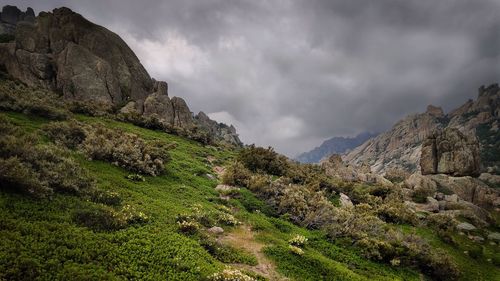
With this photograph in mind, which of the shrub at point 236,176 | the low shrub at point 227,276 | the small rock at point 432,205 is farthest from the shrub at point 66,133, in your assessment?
the small rock at point 432,205

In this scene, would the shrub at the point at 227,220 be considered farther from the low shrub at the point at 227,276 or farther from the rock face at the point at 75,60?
the rock face at the point at 75,60

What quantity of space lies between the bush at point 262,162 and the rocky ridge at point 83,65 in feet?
65.4

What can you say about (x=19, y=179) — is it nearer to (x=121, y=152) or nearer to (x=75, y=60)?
(x=121, y=152)

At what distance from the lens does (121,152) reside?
2730 cm

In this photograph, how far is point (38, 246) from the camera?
12.3 m

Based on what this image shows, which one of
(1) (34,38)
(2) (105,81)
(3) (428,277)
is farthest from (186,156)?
(1) (34,38)

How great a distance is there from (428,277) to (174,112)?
60.9 meters

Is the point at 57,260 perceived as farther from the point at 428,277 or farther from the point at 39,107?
the point at 39,107

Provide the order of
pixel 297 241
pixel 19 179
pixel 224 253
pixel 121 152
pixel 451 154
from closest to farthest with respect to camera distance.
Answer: pixel 19 179 < pixel 224 253 < pixel 297 241 < pixel 121 152 < pixel 451 154

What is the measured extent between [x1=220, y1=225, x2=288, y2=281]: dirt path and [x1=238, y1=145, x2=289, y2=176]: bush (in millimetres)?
17605

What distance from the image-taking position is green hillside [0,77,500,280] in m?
13.0

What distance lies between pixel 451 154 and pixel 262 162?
4776cm

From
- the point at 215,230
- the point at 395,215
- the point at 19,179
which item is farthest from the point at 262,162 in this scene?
the point at 19,179

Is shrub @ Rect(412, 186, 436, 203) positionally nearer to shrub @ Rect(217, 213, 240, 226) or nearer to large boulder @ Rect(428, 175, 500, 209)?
large boulder @ Rect(428, 175, 500, 209)
